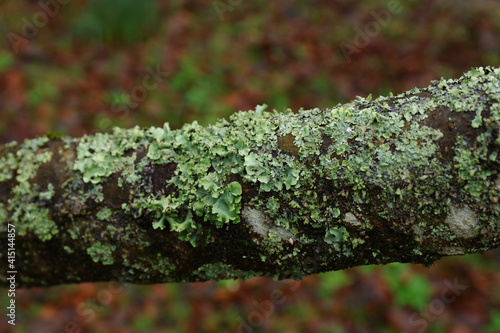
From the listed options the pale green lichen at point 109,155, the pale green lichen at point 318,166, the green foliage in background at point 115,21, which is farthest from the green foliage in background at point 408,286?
the green foliage in background at point 115,21

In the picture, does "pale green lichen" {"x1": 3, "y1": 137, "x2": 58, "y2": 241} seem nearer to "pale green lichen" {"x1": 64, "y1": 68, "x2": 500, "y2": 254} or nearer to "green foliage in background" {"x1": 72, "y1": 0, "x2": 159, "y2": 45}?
"pale green lichen" {"x1": 64, "y1": 68, "x2": 500, "y2": 254}

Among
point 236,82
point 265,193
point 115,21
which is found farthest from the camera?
point 115,21

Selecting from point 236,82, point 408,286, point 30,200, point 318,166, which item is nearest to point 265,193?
point 318,166

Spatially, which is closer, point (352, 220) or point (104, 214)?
point (352, 220)

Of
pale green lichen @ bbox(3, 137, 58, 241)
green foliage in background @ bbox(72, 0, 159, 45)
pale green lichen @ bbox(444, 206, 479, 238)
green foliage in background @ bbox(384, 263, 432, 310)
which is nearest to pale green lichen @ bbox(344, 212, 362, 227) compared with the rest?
pale green lichen @ bbox(444, 206, 479, 238)

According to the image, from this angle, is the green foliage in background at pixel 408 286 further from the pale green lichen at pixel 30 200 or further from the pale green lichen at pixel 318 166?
the pale green lichen at pixel 30 200

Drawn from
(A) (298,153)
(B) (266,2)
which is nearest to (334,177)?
(A) (298,153)

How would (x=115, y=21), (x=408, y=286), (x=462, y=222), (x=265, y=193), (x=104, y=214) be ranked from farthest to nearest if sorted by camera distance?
(x=115, y=21)
(x=408, y=286)
(x=104, y=214)
(x=265, y=193)
(x=462, y=222)

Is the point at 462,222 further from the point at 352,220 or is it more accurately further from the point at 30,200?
the point at 30,200

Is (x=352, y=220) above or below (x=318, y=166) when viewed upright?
below
